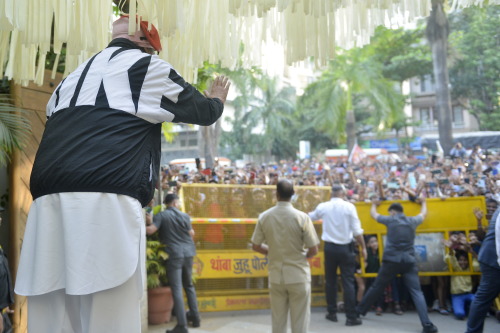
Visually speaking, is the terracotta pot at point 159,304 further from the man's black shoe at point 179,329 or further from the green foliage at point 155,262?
the man's black shoe at point 179,329

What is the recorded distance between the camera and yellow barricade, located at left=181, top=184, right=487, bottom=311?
27.4ft

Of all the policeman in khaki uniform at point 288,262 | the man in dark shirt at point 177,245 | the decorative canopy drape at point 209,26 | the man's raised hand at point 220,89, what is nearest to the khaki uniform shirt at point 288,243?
the policeman in khaki uniform at point 288,262

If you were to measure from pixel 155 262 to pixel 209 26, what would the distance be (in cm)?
528

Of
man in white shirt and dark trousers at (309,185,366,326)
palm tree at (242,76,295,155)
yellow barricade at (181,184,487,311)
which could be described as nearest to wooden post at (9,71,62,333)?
yellow barricade at (181,184,487,311)

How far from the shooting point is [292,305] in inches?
212

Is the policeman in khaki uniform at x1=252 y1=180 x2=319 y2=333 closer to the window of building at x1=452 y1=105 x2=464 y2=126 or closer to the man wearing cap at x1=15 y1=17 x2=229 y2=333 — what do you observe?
the man wearing cap at x1=15 y1=17 x2=229 y2=333

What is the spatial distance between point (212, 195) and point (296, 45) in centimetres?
622

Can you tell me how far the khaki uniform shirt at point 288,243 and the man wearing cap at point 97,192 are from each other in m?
3.42

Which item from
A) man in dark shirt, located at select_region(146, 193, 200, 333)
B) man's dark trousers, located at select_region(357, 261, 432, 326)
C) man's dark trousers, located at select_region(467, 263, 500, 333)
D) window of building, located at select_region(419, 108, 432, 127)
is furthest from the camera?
window of building, located at select_region(419, 108, 432, 127)

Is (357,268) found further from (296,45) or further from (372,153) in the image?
(372,153)

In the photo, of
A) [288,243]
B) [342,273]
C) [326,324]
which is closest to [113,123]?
[288,243]

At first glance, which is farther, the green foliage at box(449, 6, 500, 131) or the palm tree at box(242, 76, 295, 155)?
the palm tree at box(242, 76, 295, 155)

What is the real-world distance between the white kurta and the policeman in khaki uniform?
3520mm

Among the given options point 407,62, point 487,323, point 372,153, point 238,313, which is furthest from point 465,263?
point 407,62
